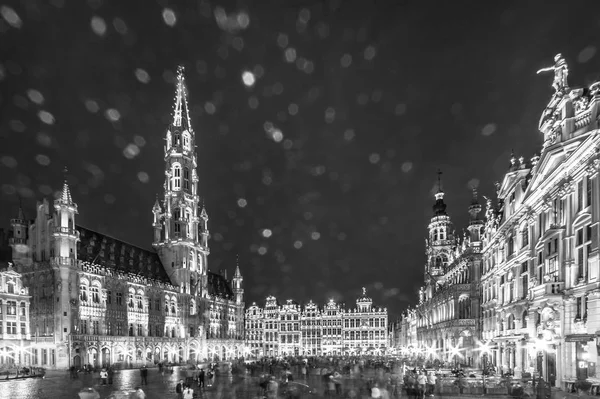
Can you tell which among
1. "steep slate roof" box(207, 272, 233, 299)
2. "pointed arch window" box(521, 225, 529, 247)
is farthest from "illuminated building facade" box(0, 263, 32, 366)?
"pointed arch window" box(521, 225, 529, 247)

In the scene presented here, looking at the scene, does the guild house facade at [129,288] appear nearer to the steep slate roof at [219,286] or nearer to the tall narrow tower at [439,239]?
the steep slate roof at [219,286]

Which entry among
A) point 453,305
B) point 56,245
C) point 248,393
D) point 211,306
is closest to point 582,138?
point 248,393

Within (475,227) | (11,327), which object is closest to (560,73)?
(475,227)

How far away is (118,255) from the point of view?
3329 inches

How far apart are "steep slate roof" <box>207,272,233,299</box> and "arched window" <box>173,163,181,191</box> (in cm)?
2657

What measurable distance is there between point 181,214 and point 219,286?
29411mm

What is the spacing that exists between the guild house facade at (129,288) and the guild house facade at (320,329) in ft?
119

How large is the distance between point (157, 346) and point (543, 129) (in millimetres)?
68468

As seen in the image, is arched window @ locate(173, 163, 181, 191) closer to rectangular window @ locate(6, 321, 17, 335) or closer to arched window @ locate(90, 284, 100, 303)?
arched window @ locate(90, 284, 100, 303)

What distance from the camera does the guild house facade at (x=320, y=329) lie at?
156 meters

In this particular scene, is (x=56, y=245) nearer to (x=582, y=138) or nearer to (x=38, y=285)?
(x=38, y=285)

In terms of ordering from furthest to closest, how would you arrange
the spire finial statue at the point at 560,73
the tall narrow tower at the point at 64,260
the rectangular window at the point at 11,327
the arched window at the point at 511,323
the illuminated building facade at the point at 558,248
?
the tall narrow tower at the point at 64,260 → the rectangular window at the point at 11,327 → the arched window at the point at 511,323 → the spire finial statue at the point at 560,73 → the illuminated building facade at the point at 558,248

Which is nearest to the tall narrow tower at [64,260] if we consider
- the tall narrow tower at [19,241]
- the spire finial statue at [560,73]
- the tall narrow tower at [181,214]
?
the tall narrow tower at [19,241]

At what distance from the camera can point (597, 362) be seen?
25719 millimetres
